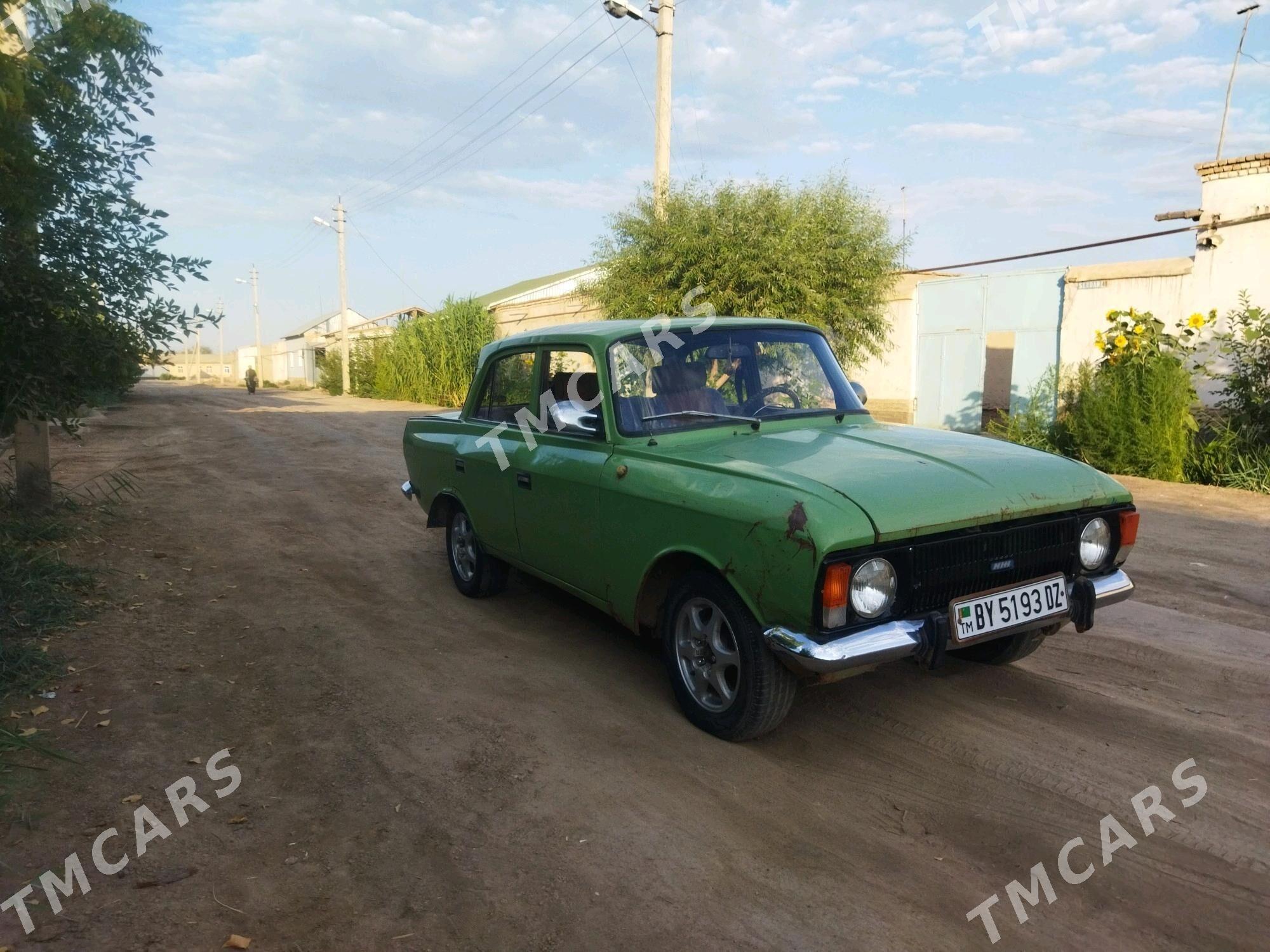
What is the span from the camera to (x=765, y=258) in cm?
1330

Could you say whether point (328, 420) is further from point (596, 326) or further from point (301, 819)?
point (301, 819)

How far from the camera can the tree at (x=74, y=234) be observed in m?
5.80

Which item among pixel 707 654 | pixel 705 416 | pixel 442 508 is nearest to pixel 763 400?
pixel 705 416

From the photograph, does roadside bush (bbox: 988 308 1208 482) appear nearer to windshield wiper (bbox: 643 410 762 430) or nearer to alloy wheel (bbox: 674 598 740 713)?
windshield wiper (bbox: 643 410 762 430)

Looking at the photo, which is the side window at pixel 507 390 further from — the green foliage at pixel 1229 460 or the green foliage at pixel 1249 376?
the green foliage at pixel 1249 376

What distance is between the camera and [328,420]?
2097 centimetres

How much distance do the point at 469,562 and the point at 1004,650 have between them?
3245 mm

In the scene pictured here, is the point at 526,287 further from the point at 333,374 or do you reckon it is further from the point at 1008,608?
the point at 1008,608

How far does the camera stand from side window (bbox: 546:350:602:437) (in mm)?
4297

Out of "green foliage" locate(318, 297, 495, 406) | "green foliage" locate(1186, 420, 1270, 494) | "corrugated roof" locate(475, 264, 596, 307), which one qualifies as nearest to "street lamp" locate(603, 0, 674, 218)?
"green foliage" locate(1186, 420, 1270, 494)

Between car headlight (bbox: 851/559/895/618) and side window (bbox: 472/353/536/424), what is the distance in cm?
253

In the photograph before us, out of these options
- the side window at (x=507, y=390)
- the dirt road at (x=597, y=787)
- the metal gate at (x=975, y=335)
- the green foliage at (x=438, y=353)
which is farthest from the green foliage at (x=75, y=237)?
the green foliage at (x=438, y=353)

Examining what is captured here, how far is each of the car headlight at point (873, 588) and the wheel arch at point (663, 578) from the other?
412 millimetres

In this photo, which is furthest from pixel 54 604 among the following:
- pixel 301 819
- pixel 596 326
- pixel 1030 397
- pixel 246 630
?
pixel 1030 397
